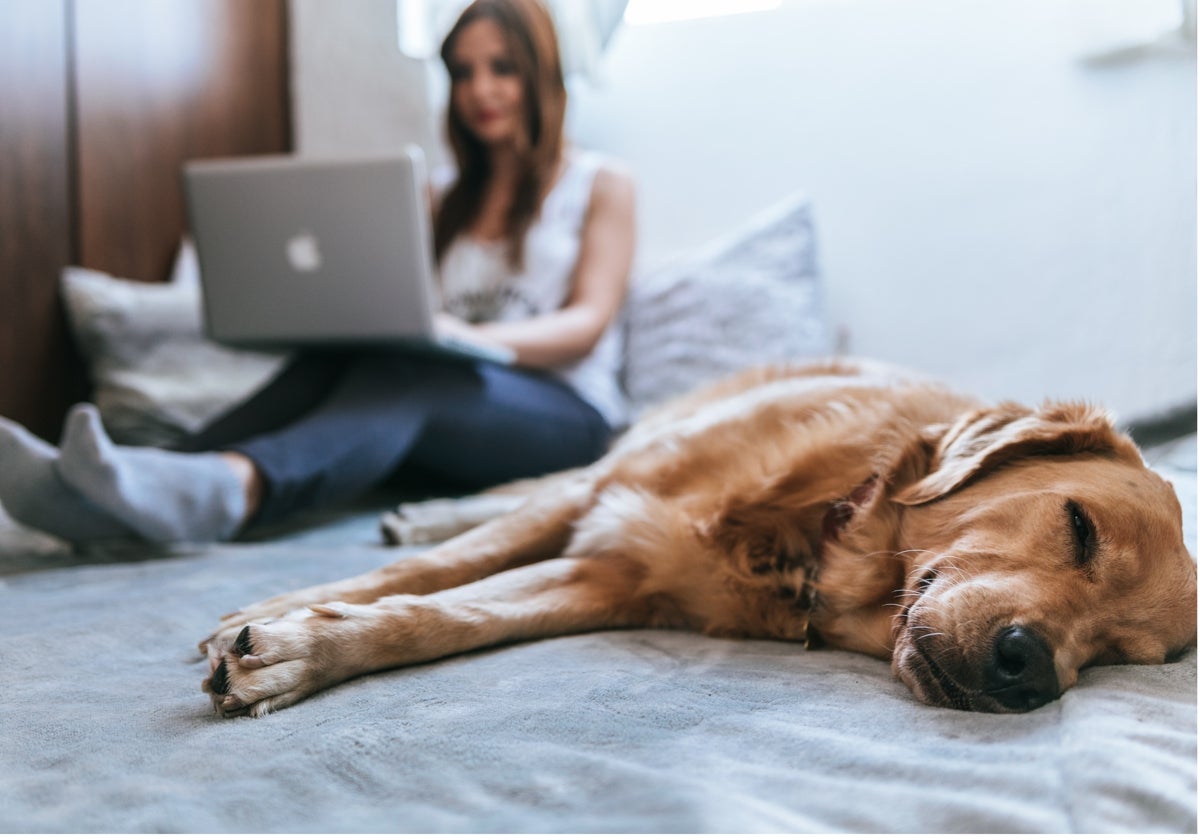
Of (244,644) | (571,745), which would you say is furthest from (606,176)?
(571,745)

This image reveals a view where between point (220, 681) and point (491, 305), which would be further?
point (491, 305)

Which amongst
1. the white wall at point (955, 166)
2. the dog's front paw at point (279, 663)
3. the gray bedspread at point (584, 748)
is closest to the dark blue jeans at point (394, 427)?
the gray bedspread at point (584, 748)

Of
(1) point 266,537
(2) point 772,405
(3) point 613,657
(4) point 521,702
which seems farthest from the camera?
(1) point 266,537

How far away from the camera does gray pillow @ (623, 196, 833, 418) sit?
9.02ft

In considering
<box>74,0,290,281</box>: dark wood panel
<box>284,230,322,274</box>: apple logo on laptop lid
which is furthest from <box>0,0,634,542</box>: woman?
<box>74,0,290,281</box>: dark wood panel

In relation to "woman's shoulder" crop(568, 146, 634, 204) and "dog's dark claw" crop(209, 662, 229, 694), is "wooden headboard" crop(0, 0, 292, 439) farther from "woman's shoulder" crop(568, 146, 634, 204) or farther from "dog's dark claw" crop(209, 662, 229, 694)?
"dog's dark claw" crop(209, 662, 229, 694)

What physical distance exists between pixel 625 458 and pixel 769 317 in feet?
4.06

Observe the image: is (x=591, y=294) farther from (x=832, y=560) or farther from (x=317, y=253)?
(x=832, y=560)

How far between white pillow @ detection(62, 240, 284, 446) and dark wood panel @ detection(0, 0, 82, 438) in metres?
0.09

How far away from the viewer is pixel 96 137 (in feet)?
9.95

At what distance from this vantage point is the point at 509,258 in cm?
282

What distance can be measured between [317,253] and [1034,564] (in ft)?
5.11

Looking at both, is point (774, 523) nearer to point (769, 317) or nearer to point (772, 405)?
point (772, 405)

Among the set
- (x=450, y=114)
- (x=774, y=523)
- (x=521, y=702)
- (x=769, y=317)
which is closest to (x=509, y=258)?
(x=450, y=114)
